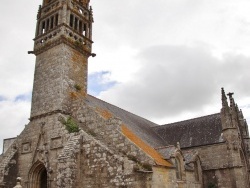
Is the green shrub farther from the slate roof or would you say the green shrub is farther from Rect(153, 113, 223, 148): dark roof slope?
Rect(153, 113, 223, 148): dark roof slope

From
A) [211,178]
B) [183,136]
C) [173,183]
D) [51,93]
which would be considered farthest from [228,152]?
[51,93]

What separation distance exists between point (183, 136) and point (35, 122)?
48.7 feet

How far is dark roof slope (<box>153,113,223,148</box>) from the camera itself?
2591 cm

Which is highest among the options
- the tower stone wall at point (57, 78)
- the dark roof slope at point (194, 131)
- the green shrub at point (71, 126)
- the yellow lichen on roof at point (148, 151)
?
the tower stone wall at point (57, 78)

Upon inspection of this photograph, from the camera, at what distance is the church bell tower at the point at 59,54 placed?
18.6 meters

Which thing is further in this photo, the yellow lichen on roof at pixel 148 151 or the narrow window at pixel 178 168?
the narrow window at pixel 178 168

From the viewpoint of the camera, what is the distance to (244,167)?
84.0 ft

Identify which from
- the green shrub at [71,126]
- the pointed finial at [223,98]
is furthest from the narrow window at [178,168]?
the pointed finial at [223,98]

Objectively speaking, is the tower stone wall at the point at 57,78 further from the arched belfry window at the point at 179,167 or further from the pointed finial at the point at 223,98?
the pointed finial at the point at 223,98

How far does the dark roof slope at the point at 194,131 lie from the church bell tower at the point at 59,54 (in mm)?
11738

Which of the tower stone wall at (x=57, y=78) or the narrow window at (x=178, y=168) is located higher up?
the tower stone wall at (x=57, y=78)

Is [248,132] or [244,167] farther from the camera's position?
[248,132]

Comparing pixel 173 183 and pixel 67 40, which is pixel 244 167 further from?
pixel 67 40

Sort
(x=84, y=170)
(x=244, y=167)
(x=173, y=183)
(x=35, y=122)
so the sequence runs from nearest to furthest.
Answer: (x=84, y=170) < (x=173, y=183) < (x=35, y=122) < (x=244, y=167)
